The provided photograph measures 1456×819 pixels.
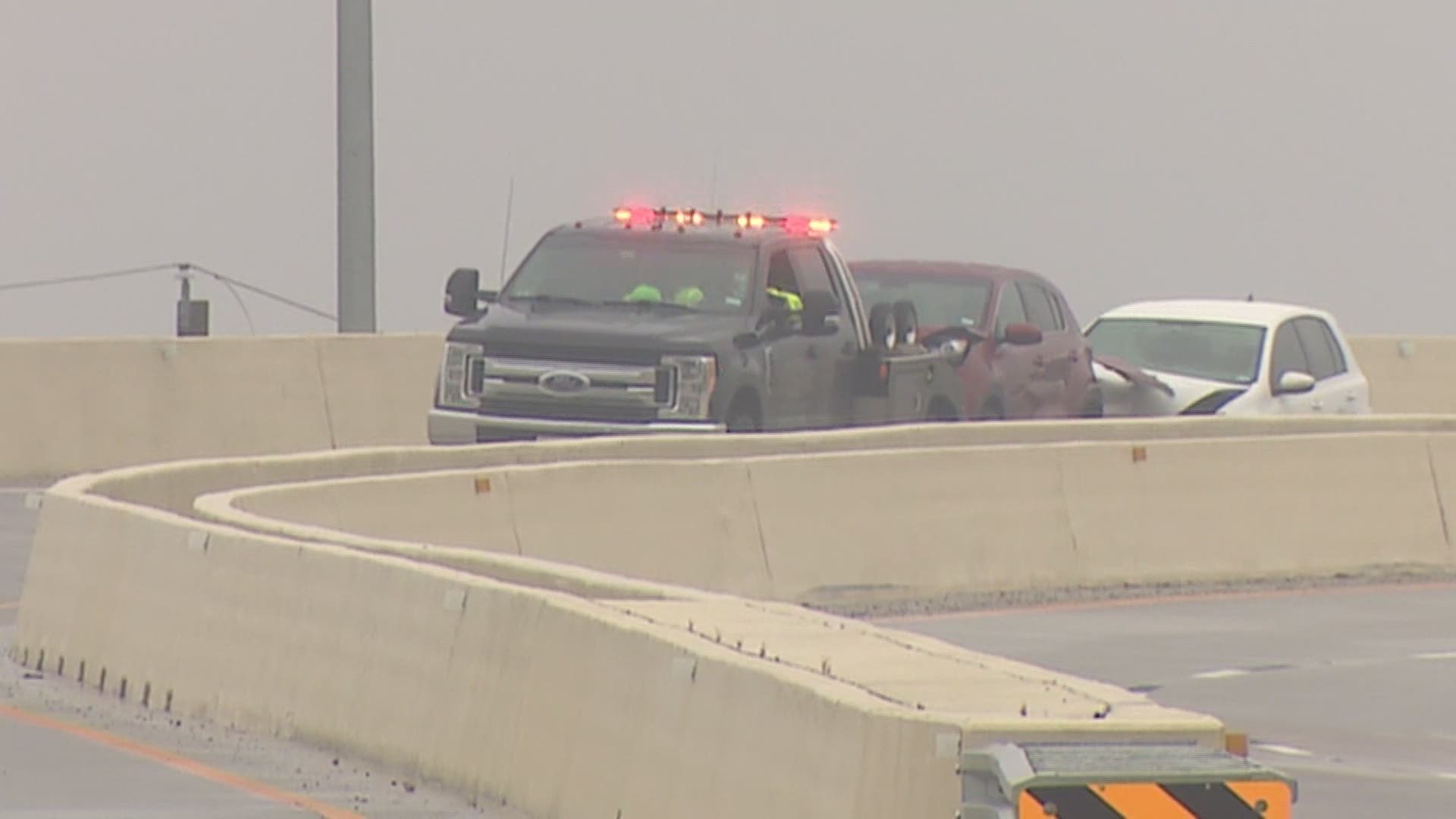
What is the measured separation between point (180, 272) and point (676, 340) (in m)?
10.9

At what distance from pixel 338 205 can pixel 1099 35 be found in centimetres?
855

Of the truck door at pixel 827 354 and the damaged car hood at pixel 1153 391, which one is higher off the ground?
the truck door at pixel 827 354

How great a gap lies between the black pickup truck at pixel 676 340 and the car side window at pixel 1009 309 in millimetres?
1317

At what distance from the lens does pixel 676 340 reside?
79.2 feet

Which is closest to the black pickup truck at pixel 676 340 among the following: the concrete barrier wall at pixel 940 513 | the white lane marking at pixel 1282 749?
the concrete barrier wall at pixel 940 513

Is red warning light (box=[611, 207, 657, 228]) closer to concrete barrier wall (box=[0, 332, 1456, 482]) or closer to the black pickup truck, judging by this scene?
the black pickup truck

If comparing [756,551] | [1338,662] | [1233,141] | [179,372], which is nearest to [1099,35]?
[1233,141]

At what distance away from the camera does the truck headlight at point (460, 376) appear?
24.7m

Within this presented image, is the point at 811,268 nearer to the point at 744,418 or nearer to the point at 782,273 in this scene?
the point at 782,273

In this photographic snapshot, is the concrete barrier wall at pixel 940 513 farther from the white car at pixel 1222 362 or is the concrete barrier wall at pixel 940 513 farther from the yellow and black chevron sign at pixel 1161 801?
the yellow and black chevron sign at pixel 1161 801

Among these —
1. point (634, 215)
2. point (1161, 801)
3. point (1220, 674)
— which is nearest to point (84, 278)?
point (634, 215)

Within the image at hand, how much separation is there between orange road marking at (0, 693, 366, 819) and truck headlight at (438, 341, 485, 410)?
9300mm

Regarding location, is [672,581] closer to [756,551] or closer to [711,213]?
[756,551]

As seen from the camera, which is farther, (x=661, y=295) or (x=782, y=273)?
(x=782, y=273)
